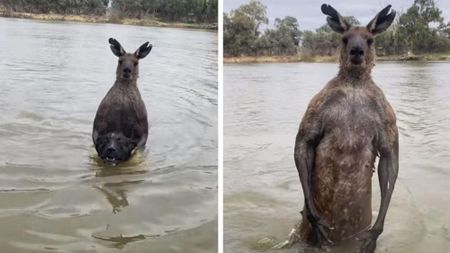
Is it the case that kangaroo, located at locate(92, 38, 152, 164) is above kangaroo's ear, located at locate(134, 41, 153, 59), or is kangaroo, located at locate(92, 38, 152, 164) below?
below

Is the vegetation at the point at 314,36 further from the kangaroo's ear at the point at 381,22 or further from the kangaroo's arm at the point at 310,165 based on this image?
the kangaroo's arm at the point at 310,165

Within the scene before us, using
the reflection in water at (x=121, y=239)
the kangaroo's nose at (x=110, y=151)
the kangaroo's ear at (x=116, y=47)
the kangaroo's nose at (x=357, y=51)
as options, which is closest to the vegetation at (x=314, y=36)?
the kangaroo's nose at (x=357, y=51)

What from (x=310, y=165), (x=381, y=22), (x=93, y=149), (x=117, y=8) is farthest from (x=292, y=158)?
(x=117, y=8)

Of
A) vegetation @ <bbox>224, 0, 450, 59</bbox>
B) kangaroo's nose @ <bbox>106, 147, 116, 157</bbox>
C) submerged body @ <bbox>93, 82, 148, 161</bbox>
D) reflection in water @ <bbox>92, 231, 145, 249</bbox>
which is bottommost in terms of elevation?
reflection in water @ <bbox>92, 231, 145, 249</bbox>

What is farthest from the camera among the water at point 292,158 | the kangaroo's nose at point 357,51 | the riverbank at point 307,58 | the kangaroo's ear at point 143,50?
the kangaroo's ear at point 143,50

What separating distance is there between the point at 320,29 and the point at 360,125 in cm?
48

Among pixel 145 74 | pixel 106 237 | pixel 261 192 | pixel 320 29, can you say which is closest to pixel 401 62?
pixel 320 29

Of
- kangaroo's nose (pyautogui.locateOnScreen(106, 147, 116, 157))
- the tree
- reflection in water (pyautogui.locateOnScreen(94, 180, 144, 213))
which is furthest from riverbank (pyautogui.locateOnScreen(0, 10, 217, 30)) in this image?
reflection in water (pyautogui.locateOnScreen(94, 180, 144, 213))

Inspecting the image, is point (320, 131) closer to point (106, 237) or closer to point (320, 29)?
point (320, 29)

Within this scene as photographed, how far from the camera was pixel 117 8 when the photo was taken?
11.4 ft

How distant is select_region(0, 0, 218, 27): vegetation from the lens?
343cm

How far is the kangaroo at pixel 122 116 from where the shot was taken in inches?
132

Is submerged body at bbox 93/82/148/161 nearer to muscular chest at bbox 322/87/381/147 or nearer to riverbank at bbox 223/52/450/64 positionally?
riverbank at bbox 223/52/450/64

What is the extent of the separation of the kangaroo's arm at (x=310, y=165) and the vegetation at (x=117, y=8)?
789 mm
